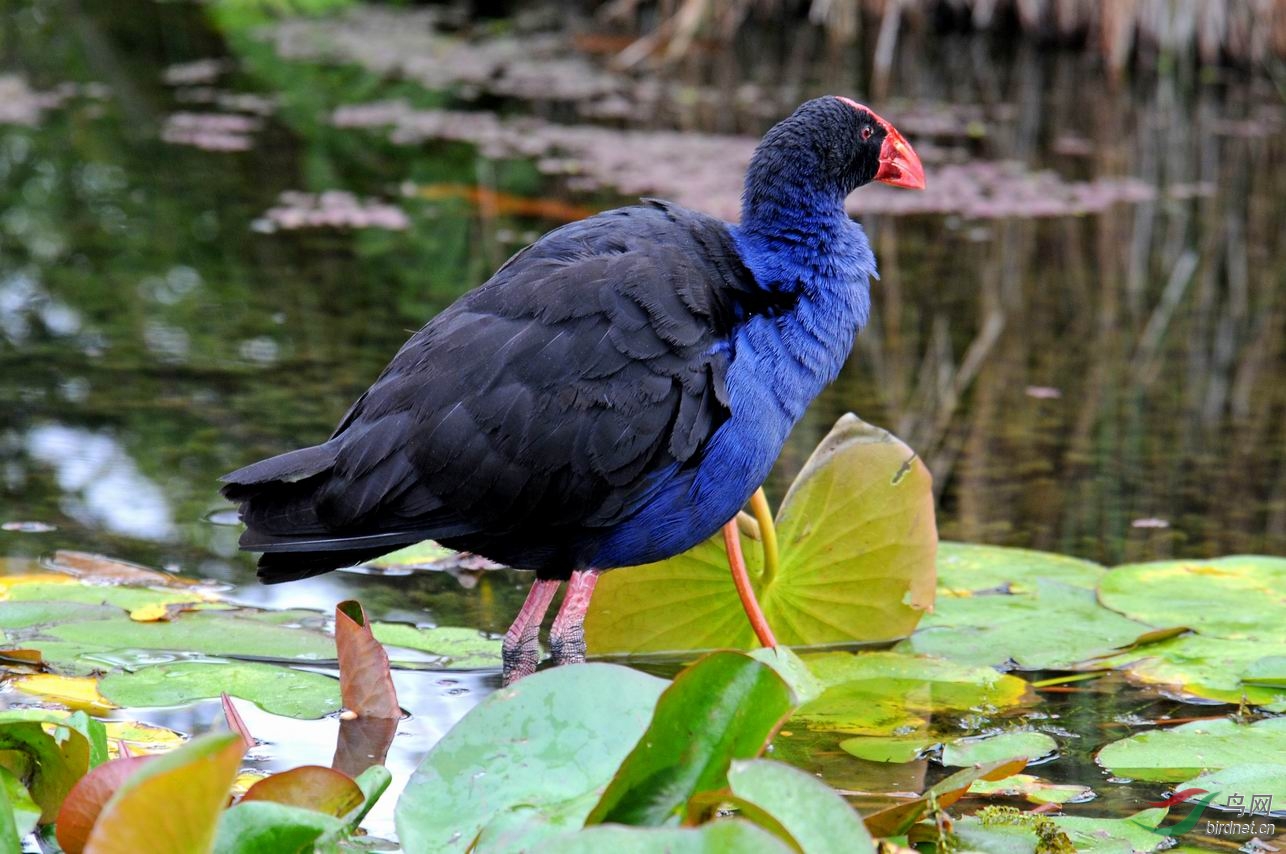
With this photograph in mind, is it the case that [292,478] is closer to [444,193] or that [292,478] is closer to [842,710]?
[842,710]

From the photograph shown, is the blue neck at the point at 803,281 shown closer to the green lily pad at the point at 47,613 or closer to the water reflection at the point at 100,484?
the green lily pad at the point at 47,613

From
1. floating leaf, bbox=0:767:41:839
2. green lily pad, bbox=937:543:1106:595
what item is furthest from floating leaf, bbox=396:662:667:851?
green lily pad, bbox=937:543:1106:595

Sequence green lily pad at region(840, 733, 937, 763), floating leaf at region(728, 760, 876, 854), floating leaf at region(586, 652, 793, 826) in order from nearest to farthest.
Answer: floating leaf at region(728, 760, 876, 854) < floating leaf at region(586, 652, 793, 826) < green lily pad at region(840, 733, 937, 763)

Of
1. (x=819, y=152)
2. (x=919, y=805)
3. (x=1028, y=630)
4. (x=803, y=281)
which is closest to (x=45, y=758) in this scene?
(x=919, y=805)

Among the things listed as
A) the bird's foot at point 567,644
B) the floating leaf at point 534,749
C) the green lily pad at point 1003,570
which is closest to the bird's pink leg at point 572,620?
the bird's foot at point 567,644

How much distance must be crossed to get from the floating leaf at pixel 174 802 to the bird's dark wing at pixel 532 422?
752 mm

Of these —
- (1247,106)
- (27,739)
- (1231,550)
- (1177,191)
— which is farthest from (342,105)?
(27,739)

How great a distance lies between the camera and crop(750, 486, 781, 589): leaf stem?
2.70 meters

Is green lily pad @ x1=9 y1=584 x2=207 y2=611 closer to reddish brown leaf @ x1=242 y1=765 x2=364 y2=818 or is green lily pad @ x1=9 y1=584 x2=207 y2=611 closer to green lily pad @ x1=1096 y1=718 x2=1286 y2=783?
reddish brown leaf @ x1=242 y1=765 x2=364 y2=818

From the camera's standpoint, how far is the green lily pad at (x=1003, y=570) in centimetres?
303

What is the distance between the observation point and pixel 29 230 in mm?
5332

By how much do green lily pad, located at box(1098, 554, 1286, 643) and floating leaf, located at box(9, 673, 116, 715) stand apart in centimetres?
168

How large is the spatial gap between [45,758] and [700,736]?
78 cm

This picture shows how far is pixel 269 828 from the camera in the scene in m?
1.75
